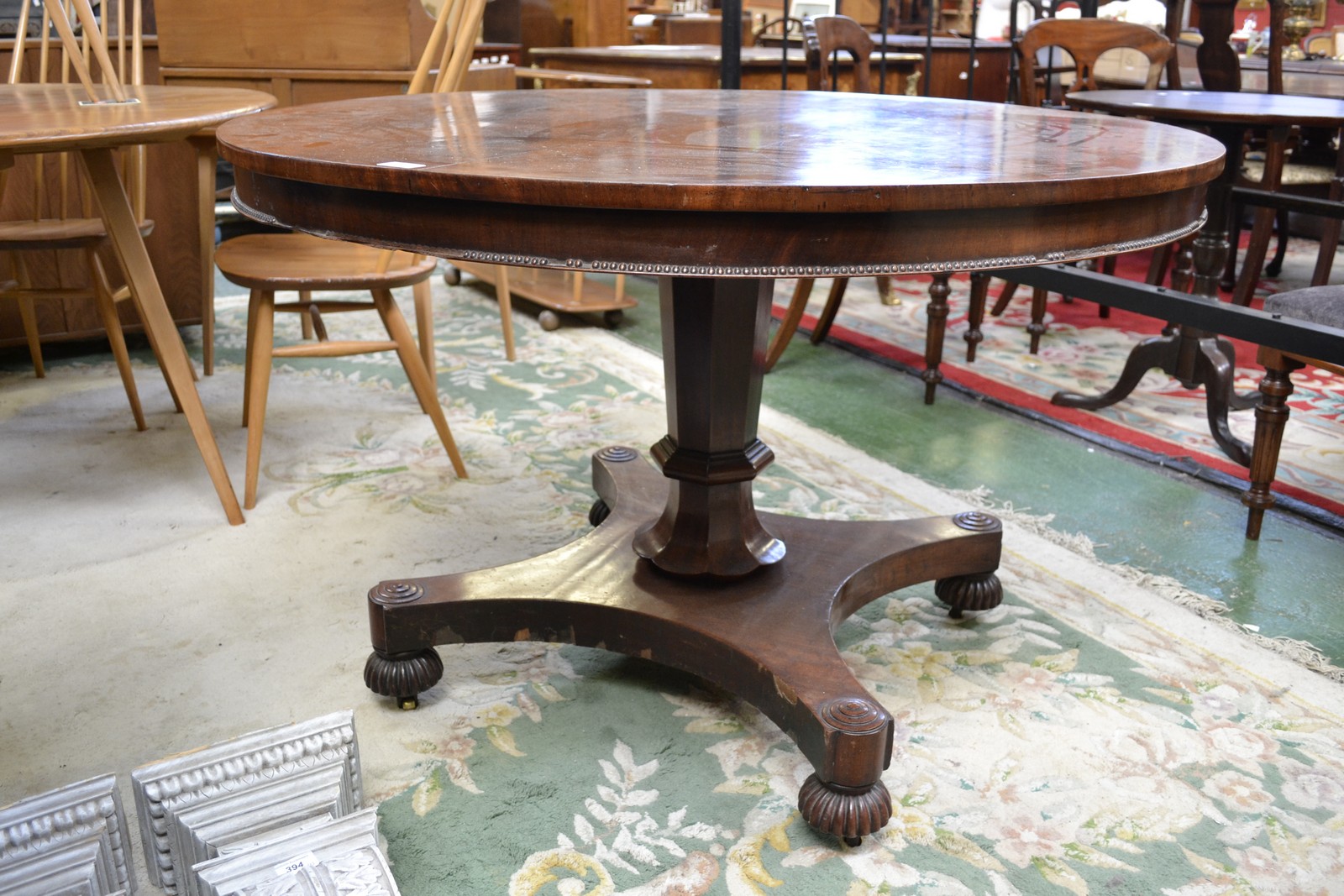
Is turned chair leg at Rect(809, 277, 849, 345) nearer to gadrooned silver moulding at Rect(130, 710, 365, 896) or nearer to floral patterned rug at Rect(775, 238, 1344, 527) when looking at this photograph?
floral patterned rug at Rect(775, 238, 1344, 527)

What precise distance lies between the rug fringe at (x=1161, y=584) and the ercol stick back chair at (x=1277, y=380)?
0.92 ft

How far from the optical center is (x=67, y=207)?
9.41 ft

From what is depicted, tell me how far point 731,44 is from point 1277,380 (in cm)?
181

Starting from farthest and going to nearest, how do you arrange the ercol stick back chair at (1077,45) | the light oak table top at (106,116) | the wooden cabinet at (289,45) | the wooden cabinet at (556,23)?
the wooden cabinet at (556,23) → the ercol stick back chair at (1077,45) → the wooden cabinet at (289,45) → the light oak table top at (106,116)

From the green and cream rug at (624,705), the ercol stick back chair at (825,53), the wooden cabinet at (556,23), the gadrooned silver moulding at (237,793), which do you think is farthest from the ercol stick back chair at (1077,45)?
the wooden cabinet at (556,23)

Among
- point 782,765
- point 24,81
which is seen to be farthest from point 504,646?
point 24,81

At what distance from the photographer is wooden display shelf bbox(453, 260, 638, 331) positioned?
340cm

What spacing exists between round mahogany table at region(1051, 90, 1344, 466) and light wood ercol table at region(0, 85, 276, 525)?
6.18 ft

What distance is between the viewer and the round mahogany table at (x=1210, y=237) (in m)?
2.40

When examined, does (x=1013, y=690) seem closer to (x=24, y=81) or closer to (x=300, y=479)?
(x=300, y=479)

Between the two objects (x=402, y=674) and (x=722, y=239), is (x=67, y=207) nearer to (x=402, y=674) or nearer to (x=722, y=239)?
(x=402, y=674)

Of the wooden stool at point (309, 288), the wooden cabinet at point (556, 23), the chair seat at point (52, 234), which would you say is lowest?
the wooden stool at point (309, 288)

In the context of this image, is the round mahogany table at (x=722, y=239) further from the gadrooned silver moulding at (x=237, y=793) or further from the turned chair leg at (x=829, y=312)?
the turned chair leg at (x=829, y=312)

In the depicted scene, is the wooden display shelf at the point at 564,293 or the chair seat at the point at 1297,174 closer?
the wooden display shelf at the point at 564,293
